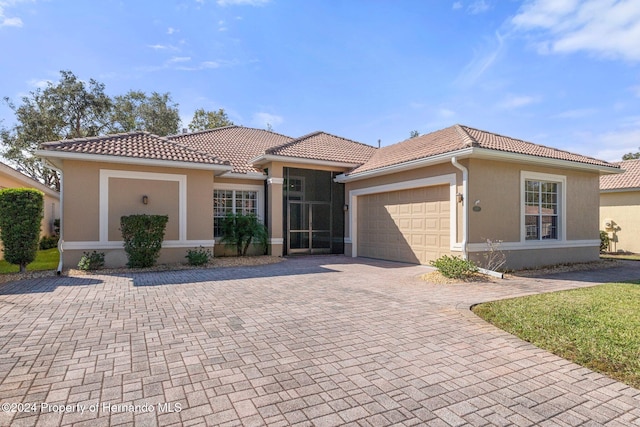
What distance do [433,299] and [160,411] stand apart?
18.1 feet

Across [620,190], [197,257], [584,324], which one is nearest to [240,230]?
[197,257]

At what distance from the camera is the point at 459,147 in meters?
10.3

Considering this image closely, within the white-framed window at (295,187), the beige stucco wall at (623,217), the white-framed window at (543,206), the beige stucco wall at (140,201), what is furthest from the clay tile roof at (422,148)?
the beige stucco wall at (623,217)

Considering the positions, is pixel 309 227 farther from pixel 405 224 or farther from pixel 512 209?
pixel 512 209

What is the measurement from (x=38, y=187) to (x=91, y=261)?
1082 cm

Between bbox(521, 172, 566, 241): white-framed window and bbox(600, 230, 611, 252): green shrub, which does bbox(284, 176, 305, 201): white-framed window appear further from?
bbox(600, 230, 611, 252): green shrub

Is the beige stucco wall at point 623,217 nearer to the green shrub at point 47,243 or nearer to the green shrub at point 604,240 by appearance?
the green shrub at point 604,240

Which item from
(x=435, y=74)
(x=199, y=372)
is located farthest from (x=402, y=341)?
(x=435, y=74)

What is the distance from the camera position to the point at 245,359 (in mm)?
4008

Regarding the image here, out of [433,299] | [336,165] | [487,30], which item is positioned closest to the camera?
[433,299]

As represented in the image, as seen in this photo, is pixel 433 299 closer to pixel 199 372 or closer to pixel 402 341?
pixel 402 341

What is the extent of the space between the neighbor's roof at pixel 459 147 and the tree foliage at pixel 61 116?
23.2 meters

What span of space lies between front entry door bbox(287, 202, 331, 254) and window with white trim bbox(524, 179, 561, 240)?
8.12 m

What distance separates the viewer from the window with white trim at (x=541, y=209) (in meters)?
11.6
